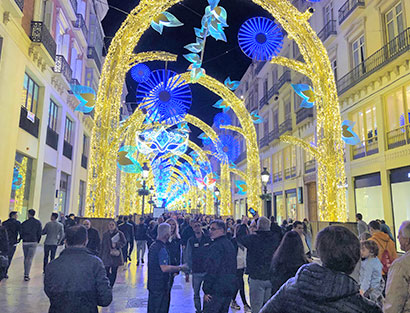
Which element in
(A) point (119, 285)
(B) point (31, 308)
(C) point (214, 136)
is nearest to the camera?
(B) point (31, 308)

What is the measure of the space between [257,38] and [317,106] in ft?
12.2

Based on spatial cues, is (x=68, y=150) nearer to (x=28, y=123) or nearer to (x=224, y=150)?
(x=28, y=123)

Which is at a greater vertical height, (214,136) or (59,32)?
(59,32)

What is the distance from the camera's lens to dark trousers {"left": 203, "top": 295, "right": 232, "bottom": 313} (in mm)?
4577

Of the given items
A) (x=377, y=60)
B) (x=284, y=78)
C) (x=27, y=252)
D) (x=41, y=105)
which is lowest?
(x=27, y=252)

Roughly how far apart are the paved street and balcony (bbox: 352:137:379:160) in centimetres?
1220

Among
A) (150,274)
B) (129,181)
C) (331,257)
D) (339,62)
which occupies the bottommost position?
(150,274)

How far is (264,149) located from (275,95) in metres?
6.68

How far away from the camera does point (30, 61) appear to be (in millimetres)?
14961

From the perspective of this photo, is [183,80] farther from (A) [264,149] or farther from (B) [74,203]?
(A) [264,149]

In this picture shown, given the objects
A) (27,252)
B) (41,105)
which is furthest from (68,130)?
(27,252)

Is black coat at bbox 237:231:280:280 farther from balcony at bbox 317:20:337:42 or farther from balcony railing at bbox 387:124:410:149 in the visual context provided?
balcony at bbox 317:20:337:42

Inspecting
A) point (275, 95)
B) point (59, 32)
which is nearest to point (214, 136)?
point (275, 95)

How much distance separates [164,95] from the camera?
51.9 ft
